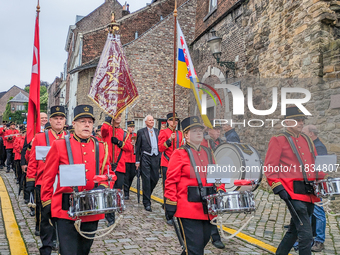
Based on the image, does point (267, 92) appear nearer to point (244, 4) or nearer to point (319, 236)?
point (244, 4)

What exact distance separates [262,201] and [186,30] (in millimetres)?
15184

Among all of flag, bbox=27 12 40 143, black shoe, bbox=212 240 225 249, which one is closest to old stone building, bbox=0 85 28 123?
flag, bbox=27 12 40 143

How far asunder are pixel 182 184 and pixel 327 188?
175cm

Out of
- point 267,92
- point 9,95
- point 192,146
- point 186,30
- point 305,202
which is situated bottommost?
point 305,202

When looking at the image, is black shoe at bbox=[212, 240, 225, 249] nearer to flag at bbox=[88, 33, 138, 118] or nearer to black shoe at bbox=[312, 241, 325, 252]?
black shoe at bbox=[312, 241, 325, 252]

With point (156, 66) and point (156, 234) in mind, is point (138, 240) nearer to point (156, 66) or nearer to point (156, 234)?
point (156, 234)

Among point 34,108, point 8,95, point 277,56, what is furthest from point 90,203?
point 8,95

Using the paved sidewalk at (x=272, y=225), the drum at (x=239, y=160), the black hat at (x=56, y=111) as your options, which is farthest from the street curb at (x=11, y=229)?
the drum at (x=239, y=160)

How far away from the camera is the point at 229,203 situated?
3.56 metres

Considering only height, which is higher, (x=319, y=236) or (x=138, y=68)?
(x=138, y=68)

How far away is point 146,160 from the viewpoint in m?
8.43

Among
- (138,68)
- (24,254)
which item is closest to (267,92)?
(24,254)

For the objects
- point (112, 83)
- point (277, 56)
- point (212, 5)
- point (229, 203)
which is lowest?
point (229, 203)

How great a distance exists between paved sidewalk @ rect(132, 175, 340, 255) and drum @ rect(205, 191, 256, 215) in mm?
2065
